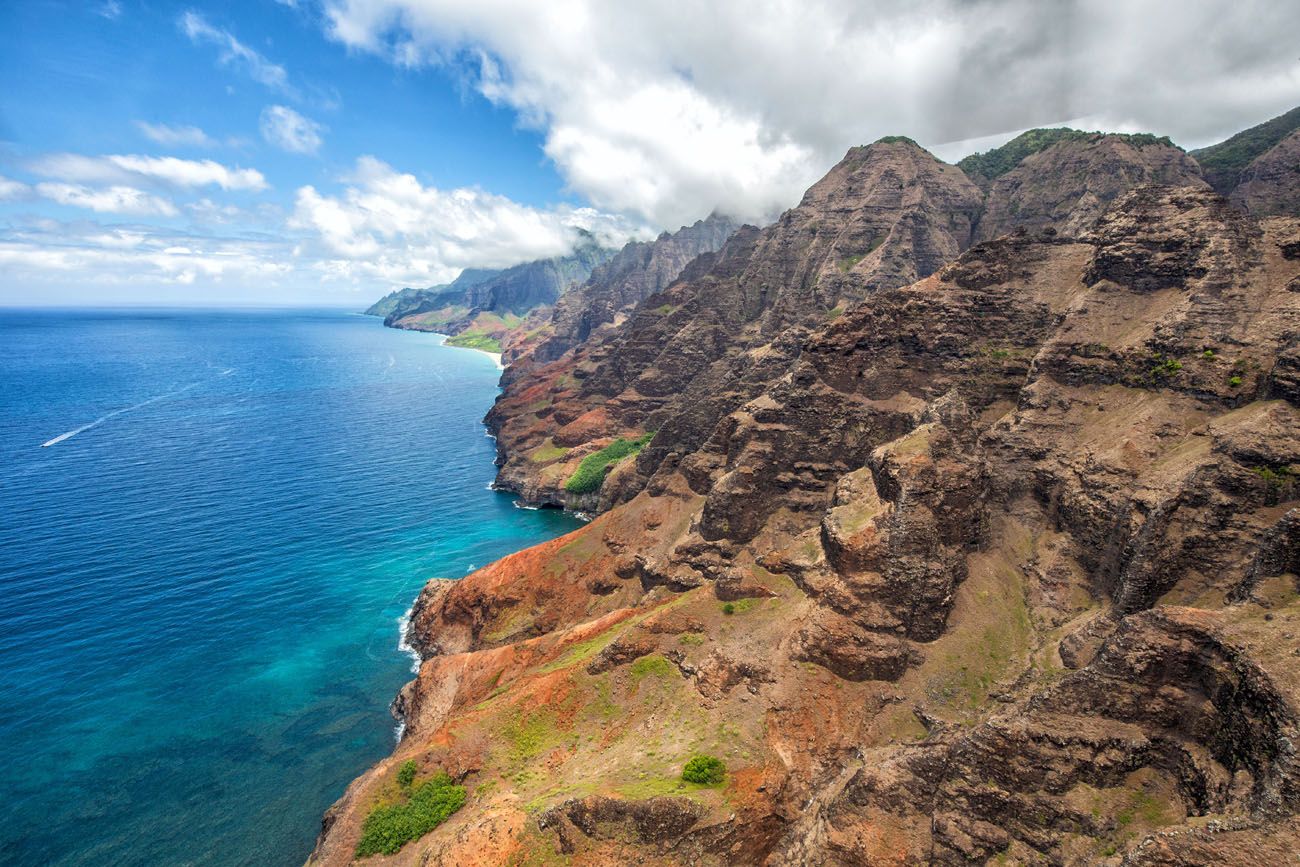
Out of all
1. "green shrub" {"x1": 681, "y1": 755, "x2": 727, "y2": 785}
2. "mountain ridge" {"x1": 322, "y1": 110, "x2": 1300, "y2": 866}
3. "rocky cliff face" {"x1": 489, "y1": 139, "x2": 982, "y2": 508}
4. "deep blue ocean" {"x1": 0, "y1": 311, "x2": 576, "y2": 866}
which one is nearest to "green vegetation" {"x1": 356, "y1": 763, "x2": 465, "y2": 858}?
"mountain ridge" {"x1": 322, "y1": 110, "x2": 1300, "y2": 866}

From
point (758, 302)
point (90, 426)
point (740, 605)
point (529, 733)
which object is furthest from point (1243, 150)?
point (90, 426)

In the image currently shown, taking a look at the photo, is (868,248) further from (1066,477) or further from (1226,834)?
(1226,834)

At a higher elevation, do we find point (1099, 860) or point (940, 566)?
point (940, 566)

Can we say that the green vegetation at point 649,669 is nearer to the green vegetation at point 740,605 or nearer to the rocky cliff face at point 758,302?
the green vegetation at point 740,605

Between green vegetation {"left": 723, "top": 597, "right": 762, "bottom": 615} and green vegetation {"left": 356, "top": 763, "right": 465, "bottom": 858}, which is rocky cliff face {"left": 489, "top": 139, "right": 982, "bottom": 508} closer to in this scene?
green vegetation {"left": 723, "top": 597, "right": 762, "bottom": 615}

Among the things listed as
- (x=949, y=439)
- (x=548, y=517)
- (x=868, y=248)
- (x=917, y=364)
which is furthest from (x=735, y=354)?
(x=949, y=439)

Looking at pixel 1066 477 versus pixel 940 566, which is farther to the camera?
pixel 1066 477

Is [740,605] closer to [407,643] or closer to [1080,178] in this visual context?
[407,643]
